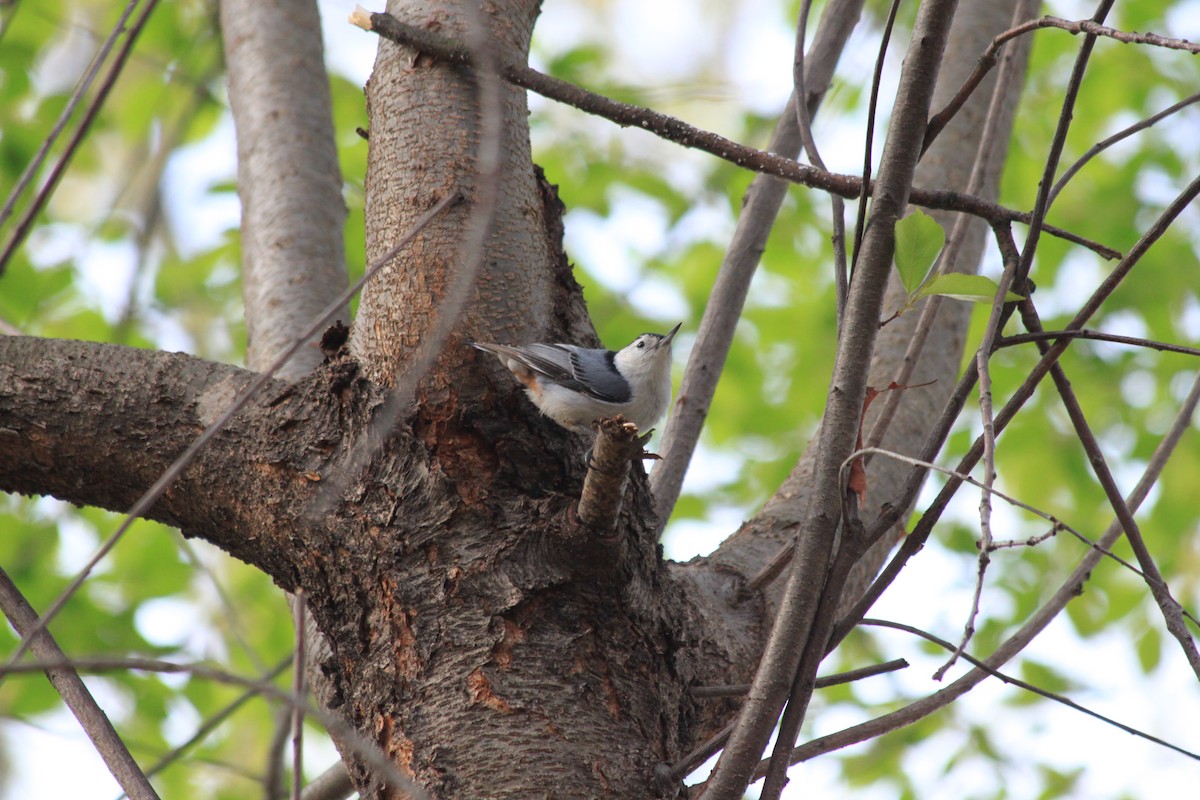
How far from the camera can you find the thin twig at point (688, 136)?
4.90 feet

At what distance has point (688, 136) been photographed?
1692mm

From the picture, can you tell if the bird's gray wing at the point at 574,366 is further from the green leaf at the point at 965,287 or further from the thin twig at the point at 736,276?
the green leaf at the point at 965,287

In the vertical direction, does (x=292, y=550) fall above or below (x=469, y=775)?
above

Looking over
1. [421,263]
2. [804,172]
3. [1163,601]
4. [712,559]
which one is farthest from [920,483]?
[421,263]

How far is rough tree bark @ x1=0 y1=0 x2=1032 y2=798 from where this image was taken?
60.4 inches

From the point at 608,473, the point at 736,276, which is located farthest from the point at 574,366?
the point at 608,473

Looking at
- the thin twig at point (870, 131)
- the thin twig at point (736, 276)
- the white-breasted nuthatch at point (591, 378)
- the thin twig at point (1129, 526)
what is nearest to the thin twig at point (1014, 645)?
the thin twig at point (1129, 526)

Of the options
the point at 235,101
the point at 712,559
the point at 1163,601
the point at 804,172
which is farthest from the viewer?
the point at 235,101

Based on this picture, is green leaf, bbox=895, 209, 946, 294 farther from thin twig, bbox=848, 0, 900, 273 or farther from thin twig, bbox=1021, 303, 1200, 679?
thin twig, bbox=1021, 303, 1200, 679

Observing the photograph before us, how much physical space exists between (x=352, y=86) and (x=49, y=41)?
121 cm

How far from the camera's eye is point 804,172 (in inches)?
62.8

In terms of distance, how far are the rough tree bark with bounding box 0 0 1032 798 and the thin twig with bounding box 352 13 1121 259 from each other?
1.9 inches

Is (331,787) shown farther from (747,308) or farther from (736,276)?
(747,308)

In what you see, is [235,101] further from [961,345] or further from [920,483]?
[920,483]
